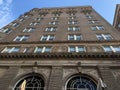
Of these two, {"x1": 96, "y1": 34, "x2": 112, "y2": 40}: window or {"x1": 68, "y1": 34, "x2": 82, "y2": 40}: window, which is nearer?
{"x1": 96, "y1": 34, "x2": 112, "y2": 40}: window

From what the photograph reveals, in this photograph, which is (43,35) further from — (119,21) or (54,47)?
(119,21)

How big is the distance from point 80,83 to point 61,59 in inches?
168

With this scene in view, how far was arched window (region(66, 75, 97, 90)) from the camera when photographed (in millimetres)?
17578

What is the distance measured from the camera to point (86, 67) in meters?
19.7

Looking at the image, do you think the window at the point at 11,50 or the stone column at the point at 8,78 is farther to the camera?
the window at the point at 11,50

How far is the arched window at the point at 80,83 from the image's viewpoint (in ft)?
57.7

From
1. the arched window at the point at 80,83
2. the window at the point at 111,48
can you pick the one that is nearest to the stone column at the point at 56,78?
the arched window at the point at 80,83

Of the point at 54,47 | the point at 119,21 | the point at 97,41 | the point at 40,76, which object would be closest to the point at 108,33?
the point at 97,41

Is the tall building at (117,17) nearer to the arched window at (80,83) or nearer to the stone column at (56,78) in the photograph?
the arched window at (80,83)

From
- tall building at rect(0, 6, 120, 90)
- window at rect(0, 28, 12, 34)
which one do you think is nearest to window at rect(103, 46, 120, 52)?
tall building at rect(0, 6, 120, 90)

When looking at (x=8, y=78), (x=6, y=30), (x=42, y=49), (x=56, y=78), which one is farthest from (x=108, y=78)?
(x=6, y=30)

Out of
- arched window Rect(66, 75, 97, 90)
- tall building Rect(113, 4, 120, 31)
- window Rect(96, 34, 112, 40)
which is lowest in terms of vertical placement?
arched window Rect(66, 75, 97, 90)

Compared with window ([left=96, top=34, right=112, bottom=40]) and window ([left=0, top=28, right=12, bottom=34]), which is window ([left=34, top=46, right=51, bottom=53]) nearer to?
window ([left=96, top=34, right=112, bottom=40])

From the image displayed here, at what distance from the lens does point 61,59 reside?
20844mm
